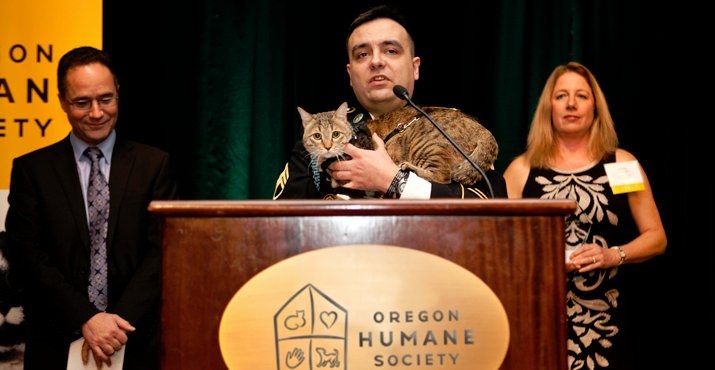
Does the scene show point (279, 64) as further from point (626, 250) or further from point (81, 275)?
point (626, 250)

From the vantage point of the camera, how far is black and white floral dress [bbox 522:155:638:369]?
83.8 inches

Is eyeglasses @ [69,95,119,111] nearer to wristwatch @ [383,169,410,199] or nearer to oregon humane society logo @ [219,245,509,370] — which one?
wristwatch @ [383,169,410,199]

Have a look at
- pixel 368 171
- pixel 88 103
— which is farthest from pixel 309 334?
pixel 88 103

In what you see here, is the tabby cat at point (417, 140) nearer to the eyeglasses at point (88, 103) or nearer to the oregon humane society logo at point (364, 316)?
the eyeglasses at point (88, 103)

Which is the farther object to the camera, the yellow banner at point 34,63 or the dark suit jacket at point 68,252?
the yellow banner at point 34,63

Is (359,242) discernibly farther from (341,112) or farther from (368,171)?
(341,112)

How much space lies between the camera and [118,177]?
1.82 meters

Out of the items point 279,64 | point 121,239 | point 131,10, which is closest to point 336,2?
point 279,64

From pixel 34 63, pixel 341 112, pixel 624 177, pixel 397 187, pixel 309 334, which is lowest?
pixel 309 334

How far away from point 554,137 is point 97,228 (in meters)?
1.87

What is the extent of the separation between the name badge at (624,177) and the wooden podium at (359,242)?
1382mm

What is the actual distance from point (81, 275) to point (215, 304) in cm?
98

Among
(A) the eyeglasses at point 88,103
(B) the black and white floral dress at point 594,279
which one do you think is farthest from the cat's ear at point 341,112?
(B) the black and white floral dress at point 594,279

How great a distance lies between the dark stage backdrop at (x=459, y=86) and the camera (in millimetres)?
2684
